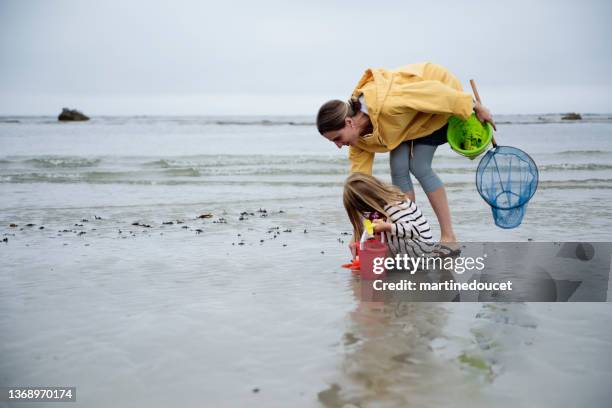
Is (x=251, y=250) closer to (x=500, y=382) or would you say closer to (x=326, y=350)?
(x=326, y=350)

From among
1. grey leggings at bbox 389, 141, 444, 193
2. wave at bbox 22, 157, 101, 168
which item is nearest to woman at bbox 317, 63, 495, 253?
grey leggings at bbox 389, 141, 444, 193

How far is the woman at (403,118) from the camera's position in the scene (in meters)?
5.00

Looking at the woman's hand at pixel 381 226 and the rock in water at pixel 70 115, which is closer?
the woman's hand at pixel 381 226

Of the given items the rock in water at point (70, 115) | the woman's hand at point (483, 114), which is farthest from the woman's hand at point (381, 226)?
the rock in water at point (70, 115)

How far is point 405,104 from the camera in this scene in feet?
16.5

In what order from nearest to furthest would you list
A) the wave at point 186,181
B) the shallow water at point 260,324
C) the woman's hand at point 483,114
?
the shallow water at point 260,324 → the woman's hand at point 483,114 → the wave at point 186,181

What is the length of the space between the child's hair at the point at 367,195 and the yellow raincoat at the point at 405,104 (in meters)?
0.42

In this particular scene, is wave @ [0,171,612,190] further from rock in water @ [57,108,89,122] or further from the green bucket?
rock in water @ [57,108,89,122]

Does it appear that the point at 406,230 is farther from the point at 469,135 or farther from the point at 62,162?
the point at 62,162

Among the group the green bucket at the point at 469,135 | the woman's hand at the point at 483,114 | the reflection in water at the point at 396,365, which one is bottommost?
the reflection in water at the point at 396,365

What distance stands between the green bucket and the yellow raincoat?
0.11 m

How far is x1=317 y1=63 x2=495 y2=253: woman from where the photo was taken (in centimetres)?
500

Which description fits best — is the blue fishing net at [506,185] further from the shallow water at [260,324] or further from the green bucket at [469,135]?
the shallow water at [260,324]

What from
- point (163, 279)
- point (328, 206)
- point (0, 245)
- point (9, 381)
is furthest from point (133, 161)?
point (9, 381)
